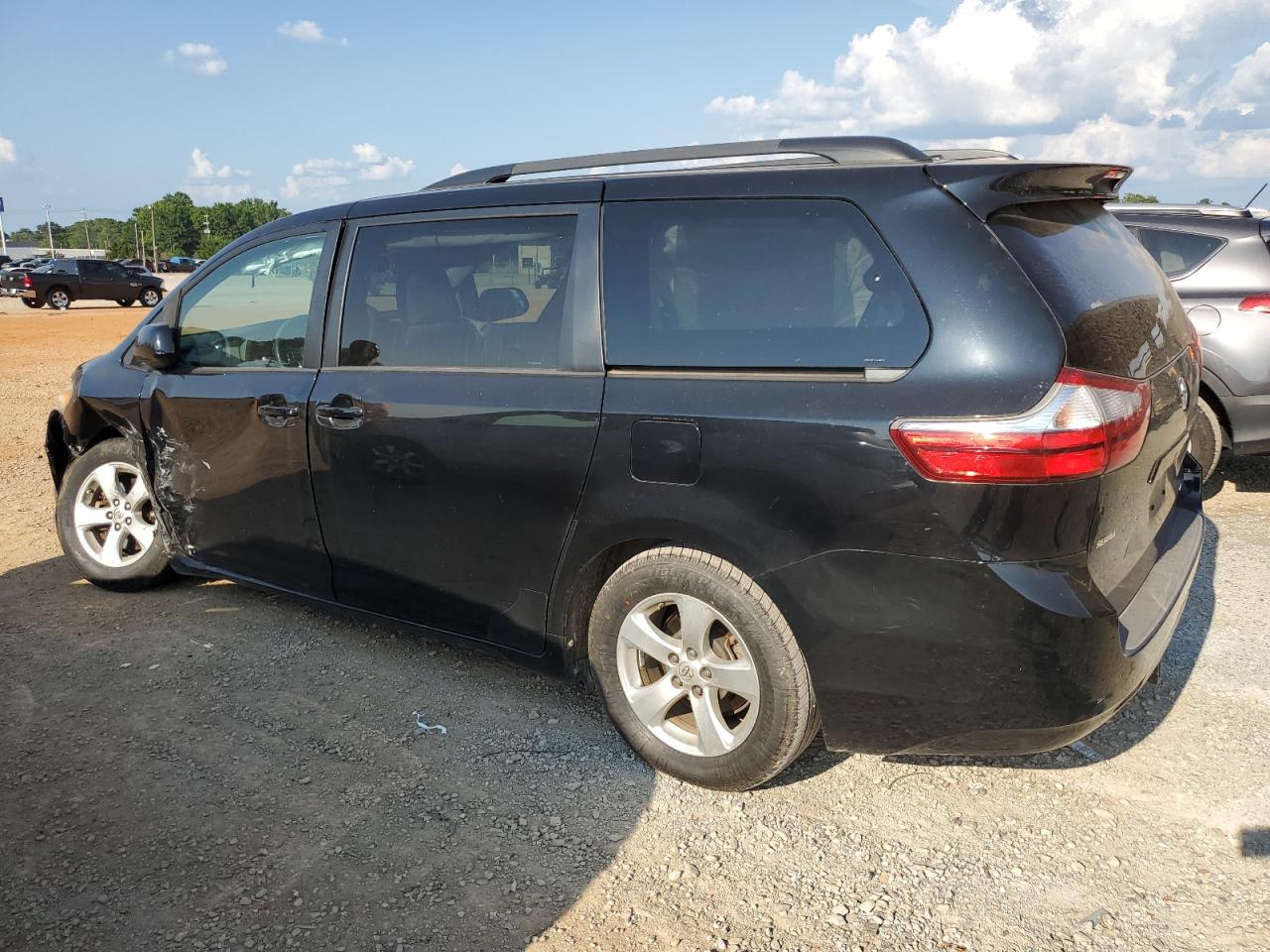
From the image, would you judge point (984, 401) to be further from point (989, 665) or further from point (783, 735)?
point (783, 735)

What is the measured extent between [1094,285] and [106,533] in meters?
4.59

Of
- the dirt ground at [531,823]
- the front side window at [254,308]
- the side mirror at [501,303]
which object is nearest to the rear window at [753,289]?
the side mirror at [501,303]

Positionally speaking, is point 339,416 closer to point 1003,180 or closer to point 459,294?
point 459,294

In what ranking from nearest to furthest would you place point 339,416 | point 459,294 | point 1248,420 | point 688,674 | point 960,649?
point 960,649 < point 688,674 < point 459,294 < point 339,416 < point 1248,420

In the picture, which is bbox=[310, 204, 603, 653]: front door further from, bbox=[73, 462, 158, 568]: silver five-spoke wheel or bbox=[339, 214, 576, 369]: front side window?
bbox=[73, 462, 158, 568]: silver five-spoke wheel

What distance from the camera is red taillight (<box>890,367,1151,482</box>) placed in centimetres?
246

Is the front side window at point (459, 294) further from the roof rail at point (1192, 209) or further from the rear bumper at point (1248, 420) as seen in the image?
the rear bumper at point (1248, 420)

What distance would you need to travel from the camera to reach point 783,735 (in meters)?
2.89

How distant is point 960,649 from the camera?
258cm

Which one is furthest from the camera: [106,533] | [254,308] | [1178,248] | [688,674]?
[1178,248]

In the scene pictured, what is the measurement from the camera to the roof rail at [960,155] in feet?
9.46

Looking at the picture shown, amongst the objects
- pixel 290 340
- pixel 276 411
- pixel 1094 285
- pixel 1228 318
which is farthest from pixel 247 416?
pixel 1228 318

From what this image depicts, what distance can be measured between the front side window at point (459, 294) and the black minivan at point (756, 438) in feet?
0.04

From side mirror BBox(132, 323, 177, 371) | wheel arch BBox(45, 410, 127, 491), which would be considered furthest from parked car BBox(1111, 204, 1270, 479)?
wheel arch BBox(45, 410, 127, 491)
